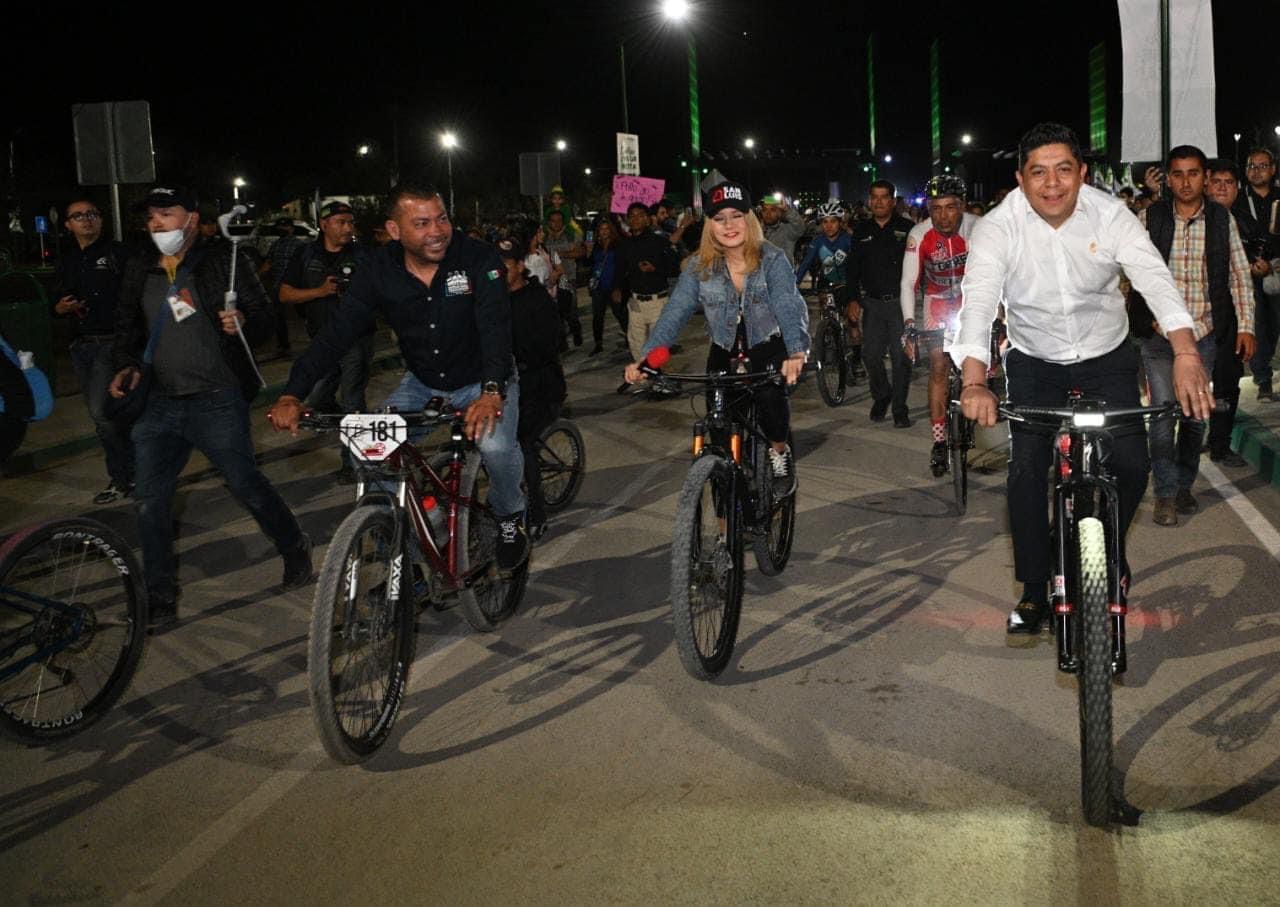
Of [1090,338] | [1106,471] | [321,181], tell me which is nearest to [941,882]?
[1106,471]

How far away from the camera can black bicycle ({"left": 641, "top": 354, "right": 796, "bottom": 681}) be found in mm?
5348

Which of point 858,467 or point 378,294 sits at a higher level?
point 378,294

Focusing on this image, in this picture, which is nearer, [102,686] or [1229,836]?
[1229,836]

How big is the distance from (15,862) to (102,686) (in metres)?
1.39

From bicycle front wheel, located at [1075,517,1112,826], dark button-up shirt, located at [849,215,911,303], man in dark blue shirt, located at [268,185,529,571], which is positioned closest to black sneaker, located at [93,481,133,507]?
man in dark blue shirt, located at [268,185,529,571]

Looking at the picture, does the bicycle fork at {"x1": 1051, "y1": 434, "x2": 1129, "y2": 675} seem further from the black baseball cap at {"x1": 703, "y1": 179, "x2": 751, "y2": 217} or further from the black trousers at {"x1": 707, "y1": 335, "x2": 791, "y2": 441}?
the black baseball cap at {"x1": 703, "y1": 179, "x2": 751, "y2": 217}

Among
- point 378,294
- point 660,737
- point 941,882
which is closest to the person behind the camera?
point 941,882

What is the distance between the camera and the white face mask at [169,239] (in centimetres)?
647

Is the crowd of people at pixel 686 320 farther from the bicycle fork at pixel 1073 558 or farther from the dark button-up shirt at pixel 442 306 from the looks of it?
the bicycle fork at pixel 1073 558

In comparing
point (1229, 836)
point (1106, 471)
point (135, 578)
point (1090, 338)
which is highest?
point (1090, 338)

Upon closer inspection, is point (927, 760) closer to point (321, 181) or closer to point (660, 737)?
point (660, 737)

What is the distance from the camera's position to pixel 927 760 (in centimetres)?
463

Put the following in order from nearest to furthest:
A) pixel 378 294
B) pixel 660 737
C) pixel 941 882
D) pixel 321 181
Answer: pixel 941 882 < pixel 660 737 < pixel 378 294 < pixel 321 181

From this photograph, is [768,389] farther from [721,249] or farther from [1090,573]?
[1090,573]
